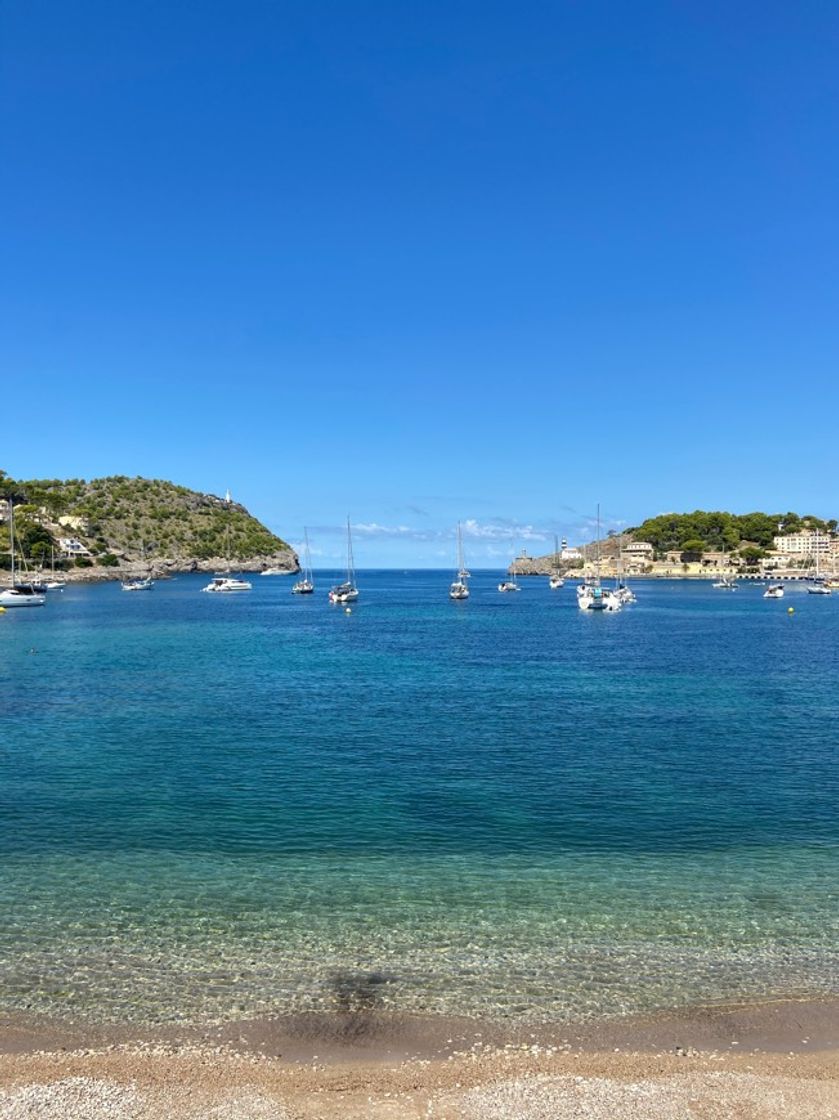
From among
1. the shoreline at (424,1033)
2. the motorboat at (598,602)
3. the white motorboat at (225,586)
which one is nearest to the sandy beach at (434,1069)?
the shoreline at (424,1033)

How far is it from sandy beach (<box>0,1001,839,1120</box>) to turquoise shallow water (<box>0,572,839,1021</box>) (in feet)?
2.37

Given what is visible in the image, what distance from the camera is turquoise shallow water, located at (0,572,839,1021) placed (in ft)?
45.9

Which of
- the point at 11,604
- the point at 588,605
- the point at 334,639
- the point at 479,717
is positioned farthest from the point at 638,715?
the point at 11,604

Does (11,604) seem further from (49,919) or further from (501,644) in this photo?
(49,919)

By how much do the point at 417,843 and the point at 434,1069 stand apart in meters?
10.2

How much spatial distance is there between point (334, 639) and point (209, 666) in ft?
71.3

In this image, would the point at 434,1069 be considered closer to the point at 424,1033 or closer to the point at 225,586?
the point at 424,1033

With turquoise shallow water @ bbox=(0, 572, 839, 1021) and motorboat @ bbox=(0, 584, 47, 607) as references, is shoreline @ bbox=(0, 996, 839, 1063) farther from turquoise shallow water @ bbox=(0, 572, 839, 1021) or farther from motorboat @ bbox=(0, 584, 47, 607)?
motorboat @ bbox=(0, 584, 47, 607)

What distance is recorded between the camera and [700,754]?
3123 cm

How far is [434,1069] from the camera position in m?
11.1

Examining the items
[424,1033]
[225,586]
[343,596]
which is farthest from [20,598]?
[424,1033]

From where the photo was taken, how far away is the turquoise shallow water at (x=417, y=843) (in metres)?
14.0

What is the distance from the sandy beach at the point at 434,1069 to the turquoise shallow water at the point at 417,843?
72 cm

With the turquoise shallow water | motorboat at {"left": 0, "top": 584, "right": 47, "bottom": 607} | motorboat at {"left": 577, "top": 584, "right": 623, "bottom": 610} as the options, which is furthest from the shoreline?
motorboat at {"left": 0, "top": 584, "right": 47, "bottom": 607}
